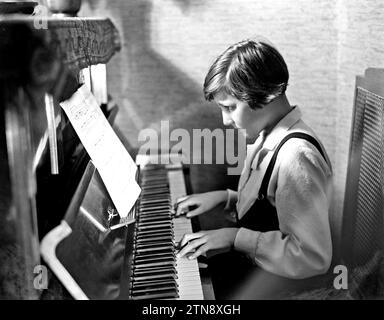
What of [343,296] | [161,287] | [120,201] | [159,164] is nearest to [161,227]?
[120,201]

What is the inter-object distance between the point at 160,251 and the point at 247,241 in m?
0.22

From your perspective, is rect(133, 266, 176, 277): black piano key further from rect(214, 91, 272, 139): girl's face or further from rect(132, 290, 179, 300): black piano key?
rect(214, 91, 272, 139): girl's face

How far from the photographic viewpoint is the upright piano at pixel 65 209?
93 cm

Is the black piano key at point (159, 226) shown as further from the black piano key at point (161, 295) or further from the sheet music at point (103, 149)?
the black piano key at point (161, 295)

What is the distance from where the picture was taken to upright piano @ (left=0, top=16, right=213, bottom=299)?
927 mm

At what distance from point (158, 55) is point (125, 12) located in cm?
18

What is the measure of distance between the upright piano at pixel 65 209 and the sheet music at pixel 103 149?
0.08ft

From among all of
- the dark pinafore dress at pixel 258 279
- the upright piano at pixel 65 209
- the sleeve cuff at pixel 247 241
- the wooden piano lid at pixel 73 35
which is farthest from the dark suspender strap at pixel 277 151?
the wooden piano lid at pixel 73 35

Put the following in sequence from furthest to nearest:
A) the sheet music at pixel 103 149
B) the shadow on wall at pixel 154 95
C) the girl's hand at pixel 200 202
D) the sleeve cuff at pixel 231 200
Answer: the shadow on wall at pixel 154 95, the sleeve cuff at pixel 231 200, the girl's hand at pixel 200 202, the sheet music at pixel 103 149

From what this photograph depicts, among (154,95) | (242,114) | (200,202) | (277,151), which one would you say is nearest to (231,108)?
(242,114)

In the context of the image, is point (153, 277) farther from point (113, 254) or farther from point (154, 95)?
point (154, 95)

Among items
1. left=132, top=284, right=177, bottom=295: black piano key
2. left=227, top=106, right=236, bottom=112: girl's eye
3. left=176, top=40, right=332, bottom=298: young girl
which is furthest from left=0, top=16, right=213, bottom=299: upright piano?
left=227, top=106, right=236, bottom=112: girl's eye
